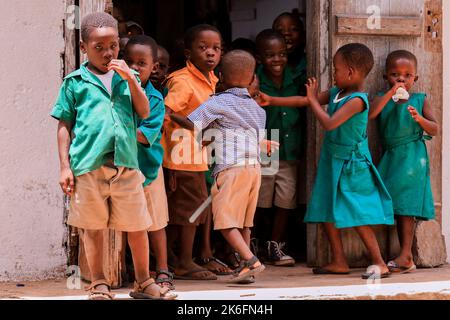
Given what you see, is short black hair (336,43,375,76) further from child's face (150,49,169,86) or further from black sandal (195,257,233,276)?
black sandal (195,257,233,276)

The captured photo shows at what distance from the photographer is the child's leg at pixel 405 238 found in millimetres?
6223

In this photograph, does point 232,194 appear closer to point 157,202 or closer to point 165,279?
point 157,202

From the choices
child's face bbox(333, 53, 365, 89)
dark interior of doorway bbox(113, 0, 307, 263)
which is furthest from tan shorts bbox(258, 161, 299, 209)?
dark interior of doorway bbox(113, 0, 307, 263)

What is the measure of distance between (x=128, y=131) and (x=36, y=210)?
1.30 metres

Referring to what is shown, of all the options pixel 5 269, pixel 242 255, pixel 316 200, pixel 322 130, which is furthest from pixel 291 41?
pixel 5 269

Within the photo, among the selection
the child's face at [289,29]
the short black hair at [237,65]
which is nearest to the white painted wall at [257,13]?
the child's face at [289,29]

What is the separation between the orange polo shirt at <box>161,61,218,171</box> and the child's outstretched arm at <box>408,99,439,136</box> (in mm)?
1311

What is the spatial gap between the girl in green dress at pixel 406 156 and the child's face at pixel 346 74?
252 millimetres

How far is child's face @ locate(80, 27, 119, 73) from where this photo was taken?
477cm

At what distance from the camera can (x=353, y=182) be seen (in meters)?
5.96

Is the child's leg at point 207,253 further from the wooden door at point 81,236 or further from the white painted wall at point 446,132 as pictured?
the white painted wall at point 446,132

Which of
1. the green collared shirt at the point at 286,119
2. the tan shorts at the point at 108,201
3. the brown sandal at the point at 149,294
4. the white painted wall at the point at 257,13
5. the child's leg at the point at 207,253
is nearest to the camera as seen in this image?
the tan shorts at the point at 108,201

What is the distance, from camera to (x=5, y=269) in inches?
229
